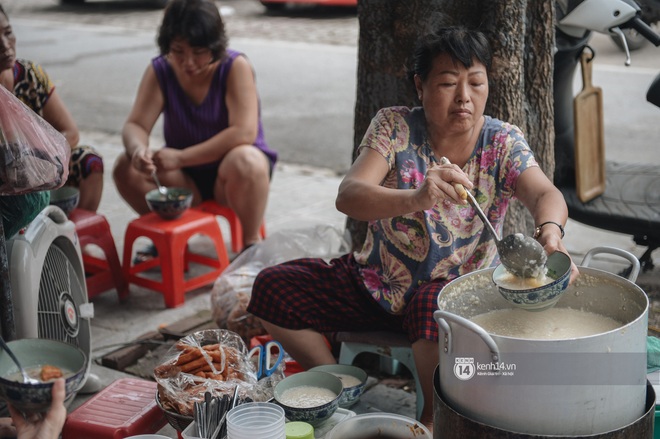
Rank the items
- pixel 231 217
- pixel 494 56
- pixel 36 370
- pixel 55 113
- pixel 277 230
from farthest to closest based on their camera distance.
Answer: pixel 277 230, pixel 231 217, pixel 55 113, pixel 494 56, pixel 36 370

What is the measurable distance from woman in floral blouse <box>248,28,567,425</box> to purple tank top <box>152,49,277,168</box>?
1.39m

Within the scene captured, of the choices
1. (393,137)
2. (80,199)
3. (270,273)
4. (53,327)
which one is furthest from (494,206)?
(80,199)

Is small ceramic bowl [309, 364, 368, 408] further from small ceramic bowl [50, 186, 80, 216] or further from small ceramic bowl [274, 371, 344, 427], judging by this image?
small ceramic bowl [50, 186, 80, 216]

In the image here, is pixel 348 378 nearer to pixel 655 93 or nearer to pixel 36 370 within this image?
pixel 36 370

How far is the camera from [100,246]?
12.3 feet

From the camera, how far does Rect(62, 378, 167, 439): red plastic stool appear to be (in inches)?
97.3

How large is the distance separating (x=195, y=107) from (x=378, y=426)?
2.19 m

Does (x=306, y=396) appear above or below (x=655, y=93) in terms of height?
below

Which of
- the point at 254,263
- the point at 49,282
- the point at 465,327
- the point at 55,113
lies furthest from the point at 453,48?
the point at 55,113

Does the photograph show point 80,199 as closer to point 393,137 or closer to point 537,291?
point 393,137

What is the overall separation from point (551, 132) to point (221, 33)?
5.11 ft

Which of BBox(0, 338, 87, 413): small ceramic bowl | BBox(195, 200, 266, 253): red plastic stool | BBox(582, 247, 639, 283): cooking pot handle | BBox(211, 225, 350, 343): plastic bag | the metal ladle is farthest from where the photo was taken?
BBox(195, 200, 266, 253): red plastic stool

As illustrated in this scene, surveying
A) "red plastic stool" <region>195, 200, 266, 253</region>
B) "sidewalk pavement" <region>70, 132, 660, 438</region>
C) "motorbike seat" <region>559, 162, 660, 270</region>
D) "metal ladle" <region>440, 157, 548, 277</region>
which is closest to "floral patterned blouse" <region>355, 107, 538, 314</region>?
"metal ladle" <region>440, 157, 548, 277</region>

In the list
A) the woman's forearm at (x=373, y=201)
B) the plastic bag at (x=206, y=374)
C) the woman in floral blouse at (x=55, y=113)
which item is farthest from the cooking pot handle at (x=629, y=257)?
the woman in floral blouse at (x=55, y=113)
